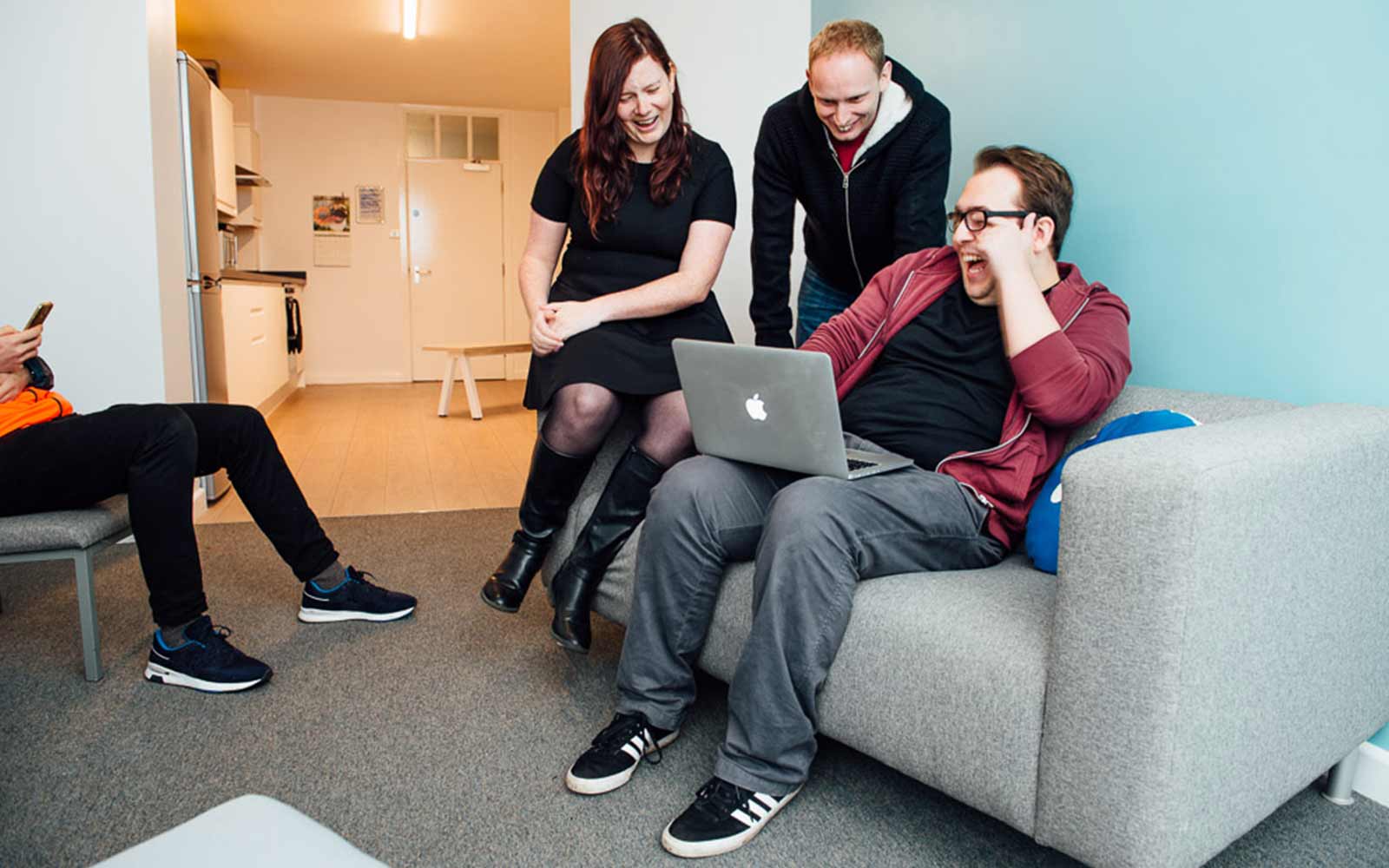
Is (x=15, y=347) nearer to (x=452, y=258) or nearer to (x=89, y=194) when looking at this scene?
(x=89, y=194)

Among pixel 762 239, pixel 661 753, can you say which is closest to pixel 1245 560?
pixel 661 753

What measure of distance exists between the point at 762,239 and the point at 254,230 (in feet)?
21.8

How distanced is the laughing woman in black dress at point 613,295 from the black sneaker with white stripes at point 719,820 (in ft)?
1.67

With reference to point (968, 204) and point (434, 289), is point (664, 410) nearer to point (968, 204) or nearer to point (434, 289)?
point (968, 204)

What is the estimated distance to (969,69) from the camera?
238 centimetres

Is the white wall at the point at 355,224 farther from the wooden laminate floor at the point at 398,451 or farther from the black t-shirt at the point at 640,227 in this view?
the black t-shirt at the point at 640,227

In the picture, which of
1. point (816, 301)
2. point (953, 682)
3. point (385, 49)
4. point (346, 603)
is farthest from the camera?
point (385, 49)

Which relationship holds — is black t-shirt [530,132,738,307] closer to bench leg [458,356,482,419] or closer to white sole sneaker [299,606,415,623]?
white sole sneaker [299,606,415,623]

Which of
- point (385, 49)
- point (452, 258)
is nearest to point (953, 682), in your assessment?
point (385, 49)

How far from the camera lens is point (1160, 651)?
108 centimetres

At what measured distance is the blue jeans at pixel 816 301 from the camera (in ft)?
7.98

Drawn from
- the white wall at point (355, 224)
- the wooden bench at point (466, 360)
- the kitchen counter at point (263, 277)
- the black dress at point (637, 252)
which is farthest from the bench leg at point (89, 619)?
the white wall at point (355, 224)

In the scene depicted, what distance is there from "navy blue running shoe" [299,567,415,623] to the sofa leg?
1.88 m

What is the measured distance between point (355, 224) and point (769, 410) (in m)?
7.38
